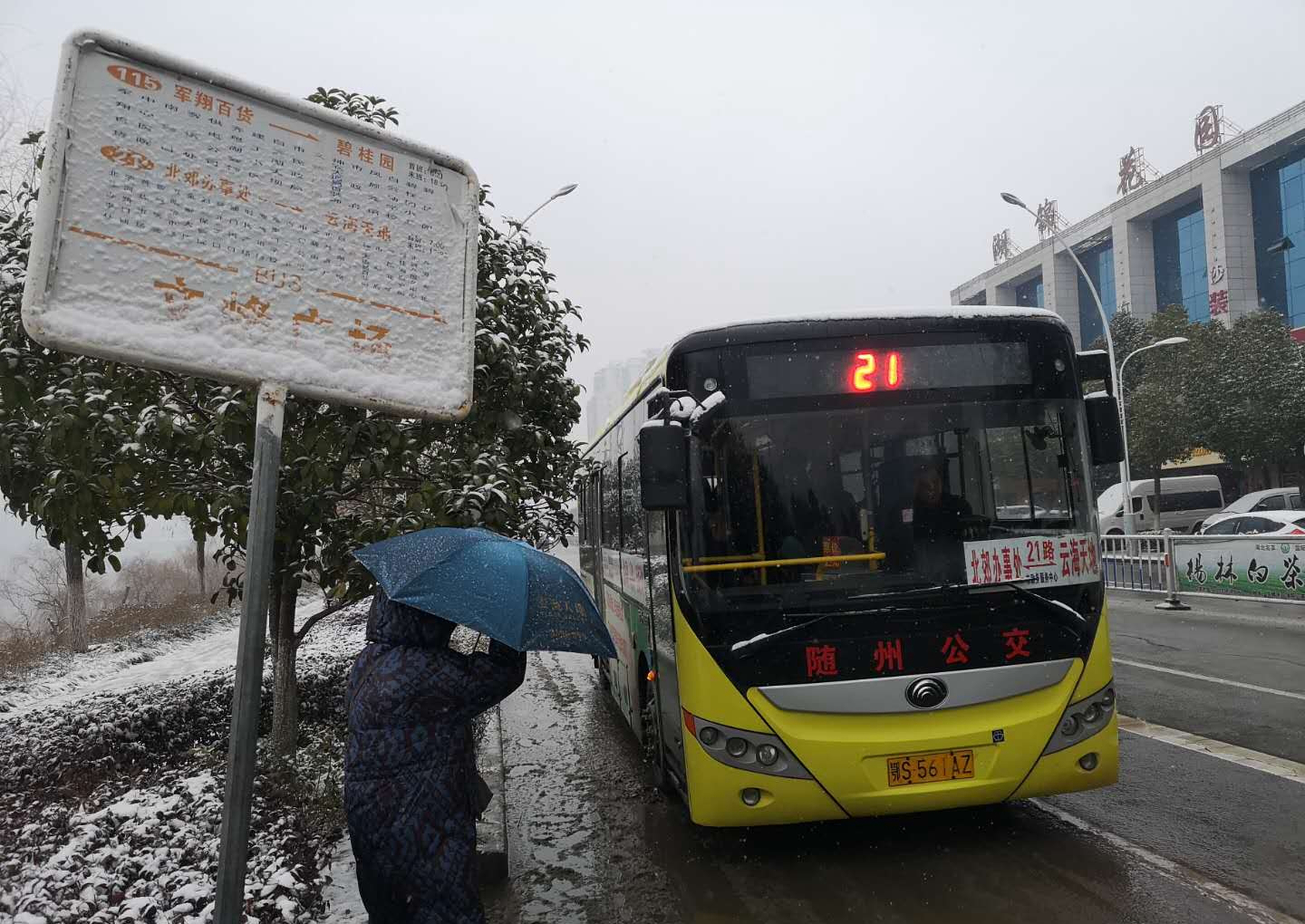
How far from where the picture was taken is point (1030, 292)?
219 ft

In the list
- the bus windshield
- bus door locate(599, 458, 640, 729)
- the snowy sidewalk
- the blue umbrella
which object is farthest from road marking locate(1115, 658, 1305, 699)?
the snowy sidewalk

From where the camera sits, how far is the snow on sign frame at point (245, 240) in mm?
2236

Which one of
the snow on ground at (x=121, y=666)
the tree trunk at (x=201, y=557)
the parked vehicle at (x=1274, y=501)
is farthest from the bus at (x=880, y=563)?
the parked vehicle at (x=1274, y=501)

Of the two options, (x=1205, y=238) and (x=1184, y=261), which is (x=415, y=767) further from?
(x=1184, y=261)

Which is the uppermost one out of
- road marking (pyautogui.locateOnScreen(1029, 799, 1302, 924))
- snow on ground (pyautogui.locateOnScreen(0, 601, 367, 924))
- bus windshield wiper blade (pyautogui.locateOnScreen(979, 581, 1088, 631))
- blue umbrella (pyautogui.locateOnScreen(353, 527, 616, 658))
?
blue umbrella (pyautogui.locateOnScreen(353, 527, 616, 658))

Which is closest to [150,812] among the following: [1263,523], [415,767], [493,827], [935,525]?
[493,827]

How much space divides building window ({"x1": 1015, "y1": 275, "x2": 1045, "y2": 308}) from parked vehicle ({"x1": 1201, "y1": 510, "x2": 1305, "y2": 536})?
43.1m

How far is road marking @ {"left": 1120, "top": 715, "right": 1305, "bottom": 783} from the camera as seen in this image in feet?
19.8

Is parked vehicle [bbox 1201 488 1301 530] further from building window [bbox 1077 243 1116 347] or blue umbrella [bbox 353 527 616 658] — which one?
blue umbrella [bbox 353 527 616 658]

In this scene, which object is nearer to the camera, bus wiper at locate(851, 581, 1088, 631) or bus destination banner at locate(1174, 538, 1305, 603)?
bus wiper at locate(851, 581, 1088, 631)

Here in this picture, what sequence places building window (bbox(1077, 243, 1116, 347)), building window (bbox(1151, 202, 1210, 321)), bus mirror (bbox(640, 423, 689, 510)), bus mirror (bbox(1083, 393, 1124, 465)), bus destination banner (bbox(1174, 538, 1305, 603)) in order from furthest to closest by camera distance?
building window (bbox(1077, 243, 1116, 347)), building window (bbox(1151, 202, 1210, 321)), bus destination banner (bbox(1174, 538, 1305, 603)), bus mirror (bbox(1083, 393, 1124, 465)), bus mirror (bbox(640, 423, 689, 510))

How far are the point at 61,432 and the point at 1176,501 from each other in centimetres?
4117

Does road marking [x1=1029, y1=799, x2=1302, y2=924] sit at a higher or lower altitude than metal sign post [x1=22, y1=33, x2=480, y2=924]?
lower

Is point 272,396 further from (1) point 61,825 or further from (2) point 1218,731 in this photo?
(2) point 1218,731
